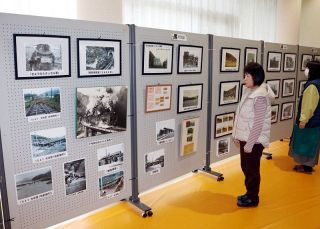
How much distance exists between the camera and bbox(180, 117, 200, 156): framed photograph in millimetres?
3221

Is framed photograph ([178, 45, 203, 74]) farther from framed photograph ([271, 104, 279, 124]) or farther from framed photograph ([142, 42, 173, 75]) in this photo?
framed photograph ([271, 104, 279, 124])

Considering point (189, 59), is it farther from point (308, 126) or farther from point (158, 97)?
point (308, 126)

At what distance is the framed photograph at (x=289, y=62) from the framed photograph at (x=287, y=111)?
60cm

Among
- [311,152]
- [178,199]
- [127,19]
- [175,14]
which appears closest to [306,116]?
[311,152]

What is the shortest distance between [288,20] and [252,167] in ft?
16.0

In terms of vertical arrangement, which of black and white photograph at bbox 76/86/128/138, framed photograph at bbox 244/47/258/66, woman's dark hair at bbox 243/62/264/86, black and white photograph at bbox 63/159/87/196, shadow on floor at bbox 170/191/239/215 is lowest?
shadow on floor at bbox 170/191/239/215

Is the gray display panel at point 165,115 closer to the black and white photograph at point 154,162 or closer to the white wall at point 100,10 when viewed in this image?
the black and white photograph at point 154,162

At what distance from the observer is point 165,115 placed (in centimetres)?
300

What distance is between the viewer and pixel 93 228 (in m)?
2.55

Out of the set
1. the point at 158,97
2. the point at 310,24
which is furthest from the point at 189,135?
the point at 310,24

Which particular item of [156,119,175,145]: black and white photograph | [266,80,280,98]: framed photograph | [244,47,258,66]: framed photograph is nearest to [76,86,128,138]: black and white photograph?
[156,119,175,145]: black and white photograph

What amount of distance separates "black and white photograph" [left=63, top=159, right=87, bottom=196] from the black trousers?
1.59m

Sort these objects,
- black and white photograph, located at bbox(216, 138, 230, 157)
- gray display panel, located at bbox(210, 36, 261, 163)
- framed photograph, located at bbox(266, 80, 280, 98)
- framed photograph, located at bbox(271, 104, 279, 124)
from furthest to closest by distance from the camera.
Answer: framed photograph, located at bbox(271, 104, 279, 124) < framed photograph, located at bbox(266, 80, 280, 98) < black and white photograph, located at bbox(216, 138, 230, 157) < gray display panel, located at bbox(210, 36, 261, 163)

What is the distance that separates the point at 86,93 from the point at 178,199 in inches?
63.6
